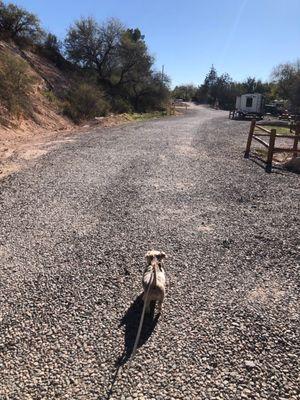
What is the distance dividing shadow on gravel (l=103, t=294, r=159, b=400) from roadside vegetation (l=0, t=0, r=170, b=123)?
25.4 m

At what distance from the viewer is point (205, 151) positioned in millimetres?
16062

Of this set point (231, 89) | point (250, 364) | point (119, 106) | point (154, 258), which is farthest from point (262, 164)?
point (231, 89)

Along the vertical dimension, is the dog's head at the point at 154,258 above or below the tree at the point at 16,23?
below

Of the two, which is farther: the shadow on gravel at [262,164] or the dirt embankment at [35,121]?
the dirt embankment at [35,121]

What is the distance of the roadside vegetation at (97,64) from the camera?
31.5 metres

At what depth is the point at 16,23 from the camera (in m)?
33.3

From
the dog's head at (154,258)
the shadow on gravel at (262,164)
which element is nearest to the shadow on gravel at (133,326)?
the dog's head at (154,258)

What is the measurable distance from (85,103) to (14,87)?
7.96 meters

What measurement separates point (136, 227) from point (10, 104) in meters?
16.3

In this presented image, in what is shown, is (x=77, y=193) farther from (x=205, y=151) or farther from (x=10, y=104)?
(x=10, y=104)

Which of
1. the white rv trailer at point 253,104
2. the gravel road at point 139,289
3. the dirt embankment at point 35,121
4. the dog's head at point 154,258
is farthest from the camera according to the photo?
the white rv trailer at point 253,104

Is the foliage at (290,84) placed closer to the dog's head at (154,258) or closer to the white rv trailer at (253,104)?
the white rv trailer at (253,104)

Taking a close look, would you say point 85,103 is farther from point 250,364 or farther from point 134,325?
point 250,364

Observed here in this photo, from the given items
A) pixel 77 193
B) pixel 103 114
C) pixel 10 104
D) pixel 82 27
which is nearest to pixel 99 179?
pixel 77 193
